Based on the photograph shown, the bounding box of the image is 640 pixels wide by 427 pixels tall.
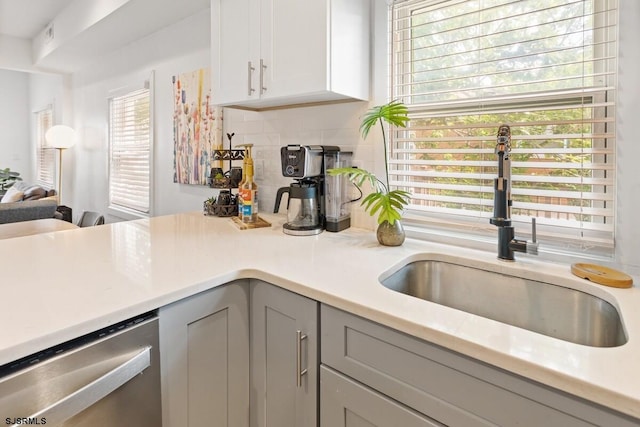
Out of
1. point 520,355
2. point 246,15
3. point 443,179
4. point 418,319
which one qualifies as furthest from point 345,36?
point 520,355

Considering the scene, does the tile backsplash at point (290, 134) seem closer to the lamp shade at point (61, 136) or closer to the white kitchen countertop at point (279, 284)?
the white kitchen countertop at point (279, 284)

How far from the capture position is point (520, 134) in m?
1.27

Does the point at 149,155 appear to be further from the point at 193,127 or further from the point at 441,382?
the point at 441,382

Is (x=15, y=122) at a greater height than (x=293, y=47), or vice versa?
(x=15, y=122)

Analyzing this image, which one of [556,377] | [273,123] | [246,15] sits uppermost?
[246,15]

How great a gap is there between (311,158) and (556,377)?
112 cm

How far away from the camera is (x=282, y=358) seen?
1025 mm

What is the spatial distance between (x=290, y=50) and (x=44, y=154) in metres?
6.07

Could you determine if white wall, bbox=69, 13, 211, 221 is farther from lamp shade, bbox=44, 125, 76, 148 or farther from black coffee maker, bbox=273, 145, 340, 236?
black coffee maker, bbox=273, 145, 340, 236

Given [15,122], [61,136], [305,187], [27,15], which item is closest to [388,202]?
[305,187]

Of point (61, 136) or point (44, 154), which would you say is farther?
point (44, 154)

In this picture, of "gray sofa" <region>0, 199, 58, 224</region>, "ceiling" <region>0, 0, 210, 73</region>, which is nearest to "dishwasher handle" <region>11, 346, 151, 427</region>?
"ceiling" <region>0, 0, 210, 73</region>

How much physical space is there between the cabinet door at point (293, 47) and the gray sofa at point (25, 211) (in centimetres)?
258

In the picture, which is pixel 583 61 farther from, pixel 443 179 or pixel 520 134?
pixel 443 179
